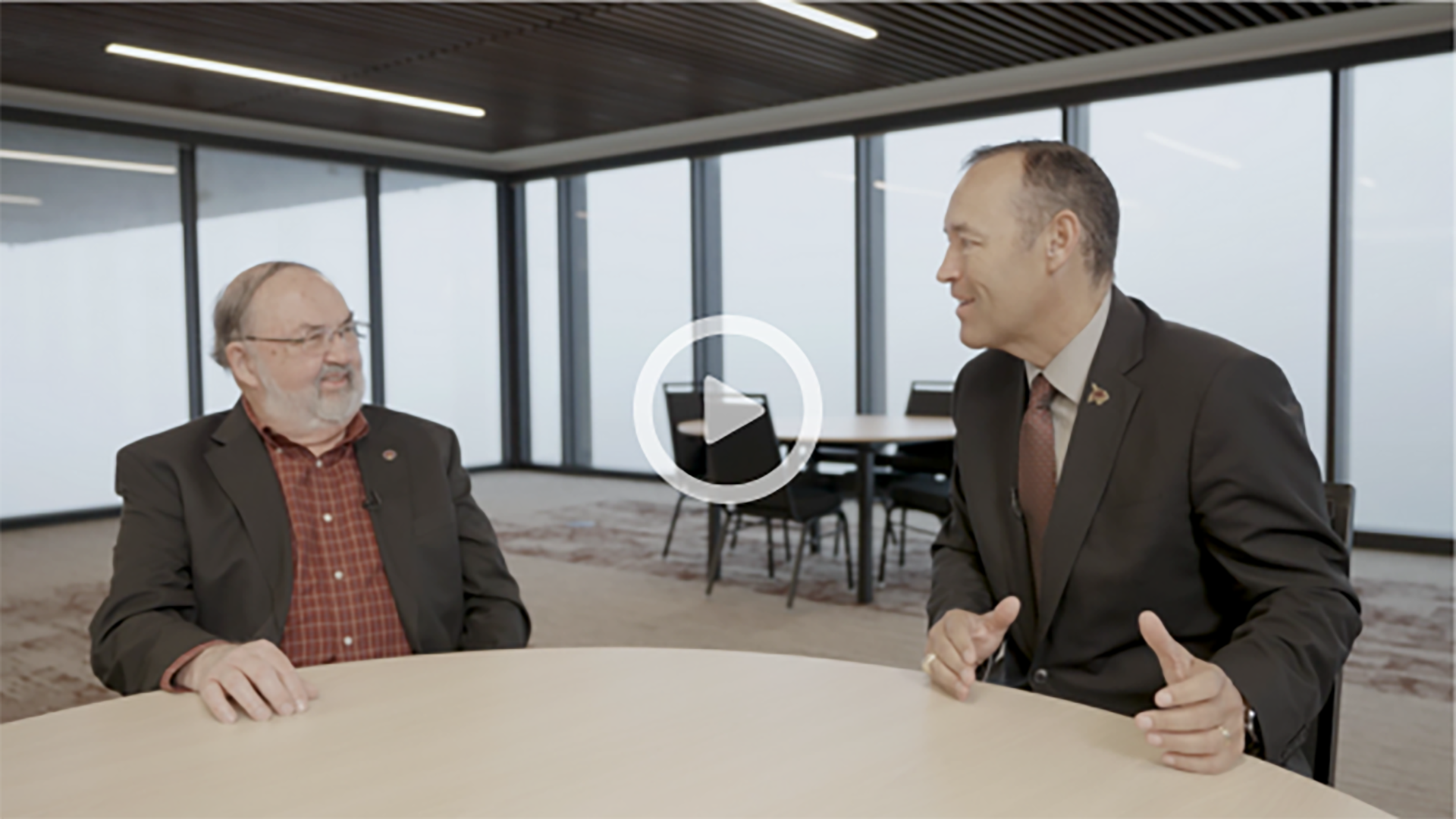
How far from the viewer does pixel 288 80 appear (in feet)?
22.5

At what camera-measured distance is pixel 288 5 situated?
5.29 m

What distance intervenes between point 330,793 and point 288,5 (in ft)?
16.9

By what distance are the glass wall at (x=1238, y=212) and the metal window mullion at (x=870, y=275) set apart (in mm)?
1771

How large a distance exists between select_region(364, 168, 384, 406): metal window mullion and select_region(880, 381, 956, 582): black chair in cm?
502

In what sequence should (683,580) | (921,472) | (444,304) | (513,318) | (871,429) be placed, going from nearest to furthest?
(871,429), (683,580), (921,472), (444,304), (513,318)

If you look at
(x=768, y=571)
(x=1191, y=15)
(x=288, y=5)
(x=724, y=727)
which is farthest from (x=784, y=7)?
(x=724, y=727)

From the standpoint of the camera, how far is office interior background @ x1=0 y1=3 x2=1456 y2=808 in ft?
19.4

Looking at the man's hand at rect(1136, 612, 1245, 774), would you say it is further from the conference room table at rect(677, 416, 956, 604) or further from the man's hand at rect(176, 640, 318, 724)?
the conference room table at rect(677, 416, 956, 604)

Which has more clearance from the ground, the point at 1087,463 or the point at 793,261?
the point at 793,261

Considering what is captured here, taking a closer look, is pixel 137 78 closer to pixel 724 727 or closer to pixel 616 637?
pixel 616 637

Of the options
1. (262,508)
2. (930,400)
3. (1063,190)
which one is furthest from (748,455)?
(1063,190)

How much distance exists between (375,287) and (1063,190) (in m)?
8.62

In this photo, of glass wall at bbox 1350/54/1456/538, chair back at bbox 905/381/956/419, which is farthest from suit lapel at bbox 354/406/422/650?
glass wall at bbox 1350/54/1456/538

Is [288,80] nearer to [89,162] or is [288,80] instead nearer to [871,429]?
[89,162]
